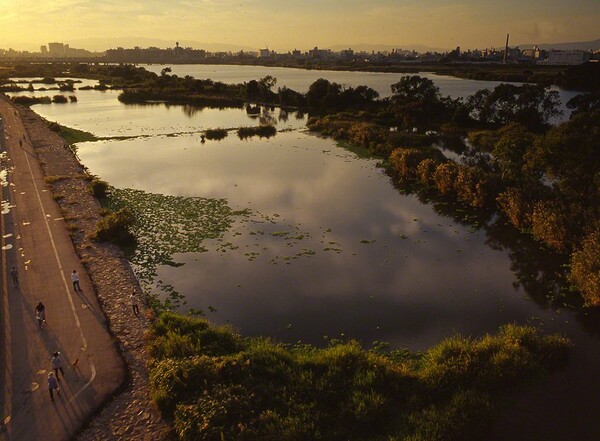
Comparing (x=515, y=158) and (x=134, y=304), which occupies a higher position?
(x=515, y=158)

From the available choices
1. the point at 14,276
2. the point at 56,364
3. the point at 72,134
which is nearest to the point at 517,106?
the point at 14,276

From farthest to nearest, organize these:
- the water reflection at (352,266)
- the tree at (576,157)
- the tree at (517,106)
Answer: the tree at (517,106) < the tree at (576,157) < the water reflection at (352,266)

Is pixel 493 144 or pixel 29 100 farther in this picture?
pixel 29 100

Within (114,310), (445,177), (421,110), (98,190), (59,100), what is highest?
(59,100)

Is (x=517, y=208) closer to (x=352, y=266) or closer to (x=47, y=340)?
(x=352, y=266)

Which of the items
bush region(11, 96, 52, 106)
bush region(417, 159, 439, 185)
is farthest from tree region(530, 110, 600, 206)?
bush region(11, 96, 52, 106)

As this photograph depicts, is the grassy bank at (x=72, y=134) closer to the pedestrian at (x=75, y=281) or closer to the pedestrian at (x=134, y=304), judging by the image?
the pedestrian at (x=75, y=281)

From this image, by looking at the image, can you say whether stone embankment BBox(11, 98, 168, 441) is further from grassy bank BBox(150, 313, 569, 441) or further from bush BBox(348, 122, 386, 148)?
bush BBox(348, 122, 386, 148)

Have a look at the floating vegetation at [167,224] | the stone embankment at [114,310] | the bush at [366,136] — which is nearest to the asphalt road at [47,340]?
the stone embankment at [114,310]
